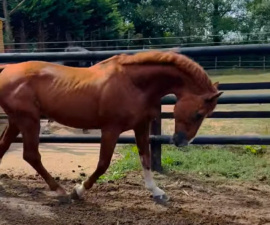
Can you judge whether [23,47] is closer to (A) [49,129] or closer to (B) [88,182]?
(A) [49,129]

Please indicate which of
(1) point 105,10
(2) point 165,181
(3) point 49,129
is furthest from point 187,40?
(2) point 165,181

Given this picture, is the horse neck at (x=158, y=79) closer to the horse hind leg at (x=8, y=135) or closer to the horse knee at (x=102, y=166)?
the horse knee at (x=102, y=166)

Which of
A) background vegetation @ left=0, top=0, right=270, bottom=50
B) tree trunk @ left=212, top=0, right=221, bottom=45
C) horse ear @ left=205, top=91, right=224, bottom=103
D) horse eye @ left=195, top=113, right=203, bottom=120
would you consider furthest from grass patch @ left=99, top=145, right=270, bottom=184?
tree trunk @ left=212, top=0, right=221, bottom=45

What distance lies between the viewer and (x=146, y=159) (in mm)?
3902

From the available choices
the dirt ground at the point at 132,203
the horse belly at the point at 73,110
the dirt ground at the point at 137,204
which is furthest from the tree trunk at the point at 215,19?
the horse belly at the point at 73,110

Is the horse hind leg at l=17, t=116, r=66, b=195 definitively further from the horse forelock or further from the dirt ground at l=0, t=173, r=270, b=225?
the horse forelock

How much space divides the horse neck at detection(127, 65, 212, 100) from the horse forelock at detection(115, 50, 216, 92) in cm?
4

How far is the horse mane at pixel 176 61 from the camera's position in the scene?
11.2 ft

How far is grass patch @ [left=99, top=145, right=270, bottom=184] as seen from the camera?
4.70 m

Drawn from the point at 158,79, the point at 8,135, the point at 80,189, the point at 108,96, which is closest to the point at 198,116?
the point at 158,79

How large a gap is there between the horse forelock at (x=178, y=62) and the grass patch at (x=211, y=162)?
143 centimetres

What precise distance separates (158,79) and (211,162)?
1.96 meters

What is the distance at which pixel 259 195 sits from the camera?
13.2 ft

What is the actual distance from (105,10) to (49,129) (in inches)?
980
